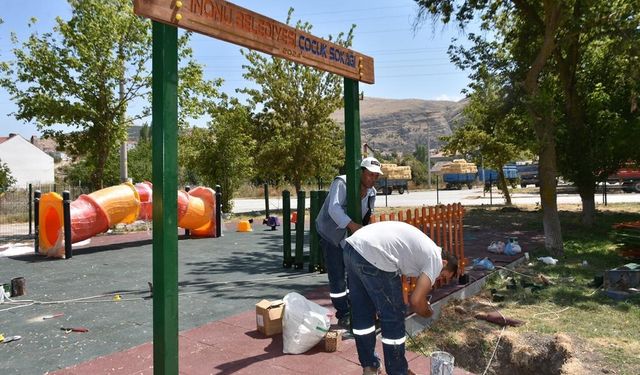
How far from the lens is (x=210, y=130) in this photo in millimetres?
22797

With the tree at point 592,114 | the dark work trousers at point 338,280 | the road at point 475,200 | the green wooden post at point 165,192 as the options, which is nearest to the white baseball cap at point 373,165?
the dark work trousers at point 338,280

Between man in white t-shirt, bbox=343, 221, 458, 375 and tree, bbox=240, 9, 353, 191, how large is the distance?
20187 millimetres

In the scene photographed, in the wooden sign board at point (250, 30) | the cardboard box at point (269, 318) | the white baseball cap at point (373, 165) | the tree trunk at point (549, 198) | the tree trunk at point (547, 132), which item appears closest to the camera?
the wooden sign board at point (250, 30)

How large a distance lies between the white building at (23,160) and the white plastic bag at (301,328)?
62778 millimetres

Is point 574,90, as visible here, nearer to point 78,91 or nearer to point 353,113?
point 353,113

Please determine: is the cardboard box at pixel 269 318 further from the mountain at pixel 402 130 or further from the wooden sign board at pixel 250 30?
the mountain at pixel 402 130

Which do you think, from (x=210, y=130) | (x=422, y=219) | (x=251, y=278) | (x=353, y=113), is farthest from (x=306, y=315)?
(x=210, y=130)

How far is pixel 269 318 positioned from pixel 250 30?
288cm

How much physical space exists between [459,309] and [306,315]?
7.93 feet

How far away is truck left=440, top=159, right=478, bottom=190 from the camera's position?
162ft

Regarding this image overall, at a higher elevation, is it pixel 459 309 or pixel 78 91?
pixel 78 91

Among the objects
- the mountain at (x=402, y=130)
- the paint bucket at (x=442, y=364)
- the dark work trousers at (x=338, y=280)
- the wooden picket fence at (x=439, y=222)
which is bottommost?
the paint bucket at (x=442, y=364)

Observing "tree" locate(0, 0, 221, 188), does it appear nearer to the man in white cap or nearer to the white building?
the man in white cap

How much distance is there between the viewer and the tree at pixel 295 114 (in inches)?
955
